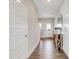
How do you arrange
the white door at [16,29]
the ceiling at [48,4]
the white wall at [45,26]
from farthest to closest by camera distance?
the white wall at [45,26], the ceiling at [48,4], the white door at [16,29]

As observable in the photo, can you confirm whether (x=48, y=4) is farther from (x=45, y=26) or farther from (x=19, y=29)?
(x=45, y=26)

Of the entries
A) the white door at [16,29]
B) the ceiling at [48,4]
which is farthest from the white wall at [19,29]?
the ceiling at [48,4]

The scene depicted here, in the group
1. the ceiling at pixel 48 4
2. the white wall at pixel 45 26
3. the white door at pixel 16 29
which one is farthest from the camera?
the white wall at pixel 45 26

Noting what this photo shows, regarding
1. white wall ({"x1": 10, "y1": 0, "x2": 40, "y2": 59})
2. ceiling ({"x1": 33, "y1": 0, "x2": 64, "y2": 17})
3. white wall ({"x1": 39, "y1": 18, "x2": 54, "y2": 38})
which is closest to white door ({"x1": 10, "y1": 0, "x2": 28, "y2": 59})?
white wall ({"x1": 10, "y1": 0, "x2": 40, "y2": 59})

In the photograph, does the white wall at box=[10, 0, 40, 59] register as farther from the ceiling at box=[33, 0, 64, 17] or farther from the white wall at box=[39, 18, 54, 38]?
the white wall at box=[39, 18, 54, 38]

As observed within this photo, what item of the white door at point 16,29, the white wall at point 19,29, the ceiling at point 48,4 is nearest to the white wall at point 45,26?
the ceiling at point 48,4

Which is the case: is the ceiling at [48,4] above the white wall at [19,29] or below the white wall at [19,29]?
above

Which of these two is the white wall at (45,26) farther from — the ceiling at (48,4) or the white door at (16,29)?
the white door at (16,29)

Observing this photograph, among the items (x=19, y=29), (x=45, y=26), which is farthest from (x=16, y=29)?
(x=45, y=26)

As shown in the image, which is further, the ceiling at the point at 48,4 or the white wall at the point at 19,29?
the ceiling at the point at 48,4

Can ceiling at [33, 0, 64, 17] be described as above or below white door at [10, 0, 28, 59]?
above
